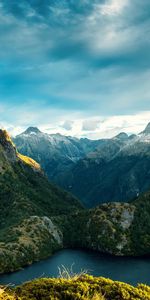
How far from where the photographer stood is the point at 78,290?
36.8 m

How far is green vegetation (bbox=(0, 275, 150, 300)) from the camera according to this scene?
36.2m

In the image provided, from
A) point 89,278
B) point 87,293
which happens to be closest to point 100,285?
point 89,278

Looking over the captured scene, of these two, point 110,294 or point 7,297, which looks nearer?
point 7,297

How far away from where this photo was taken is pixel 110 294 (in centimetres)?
3878

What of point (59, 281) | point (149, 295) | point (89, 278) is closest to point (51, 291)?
point (59, 281)

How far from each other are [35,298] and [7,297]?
4.44 meters

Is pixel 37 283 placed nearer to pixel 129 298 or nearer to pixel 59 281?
pixel 59 281

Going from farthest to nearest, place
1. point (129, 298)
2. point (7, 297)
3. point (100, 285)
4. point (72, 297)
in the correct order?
point (100, 285) → point (129, 298) → point (72, 297) → point (7, 297)

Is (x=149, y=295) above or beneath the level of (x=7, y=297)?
beneath

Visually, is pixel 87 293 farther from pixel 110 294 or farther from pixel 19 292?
pixel 19 292

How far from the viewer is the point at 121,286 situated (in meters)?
40.2

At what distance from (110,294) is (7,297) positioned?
462 inches

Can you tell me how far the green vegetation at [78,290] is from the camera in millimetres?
36219

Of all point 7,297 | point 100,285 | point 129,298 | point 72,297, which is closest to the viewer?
point 7,297
